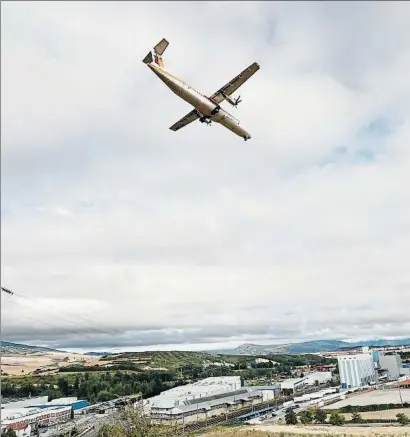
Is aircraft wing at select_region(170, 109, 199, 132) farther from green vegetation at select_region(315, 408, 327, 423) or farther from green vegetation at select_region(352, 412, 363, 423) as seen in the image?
green vegetation at select_region(352, 412, 363, 423)

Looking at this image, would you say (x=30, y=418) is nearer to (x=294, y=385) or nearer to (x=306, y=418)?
(x=306, y=418)

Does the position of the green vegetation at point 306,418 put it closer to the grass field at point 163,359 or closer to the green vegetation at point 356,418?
the green vegetation at point 356,418

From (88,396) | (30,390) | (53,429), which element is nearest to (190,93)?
(53,429)

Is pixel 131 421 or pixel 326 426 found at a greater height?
pixel 131 421

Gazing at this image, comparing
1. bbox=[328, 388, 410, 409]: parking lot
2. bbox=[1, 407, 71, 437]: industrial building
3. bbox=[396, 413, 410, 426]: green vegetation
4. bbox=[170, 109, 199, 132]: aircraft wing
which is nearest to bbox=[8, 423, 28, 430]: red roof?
bbox=[1, 407, 71, 437]: industrial building

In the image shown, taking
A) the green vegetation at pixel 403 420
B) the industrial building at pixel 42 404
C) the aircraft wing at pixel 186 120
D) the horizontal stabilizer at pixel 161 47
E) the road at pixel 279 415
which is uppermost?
the horizontal stabilizer at pixel 161 47

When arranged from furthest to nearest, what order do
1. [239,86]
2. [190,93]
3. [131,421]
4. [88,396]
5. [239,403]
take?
[88,396], [239,403], [131,421], [239,86], [190,93]

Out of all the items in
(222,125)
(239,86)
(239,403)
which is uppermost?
(239,86)

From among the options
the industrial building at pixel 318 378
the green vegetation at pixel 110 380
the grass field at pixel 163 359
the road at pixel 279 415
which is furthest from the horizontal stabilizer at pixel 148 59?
the grass field at pixel 163 359

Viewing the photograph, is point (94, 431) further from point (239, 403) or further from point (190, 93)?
point (190, 93)
